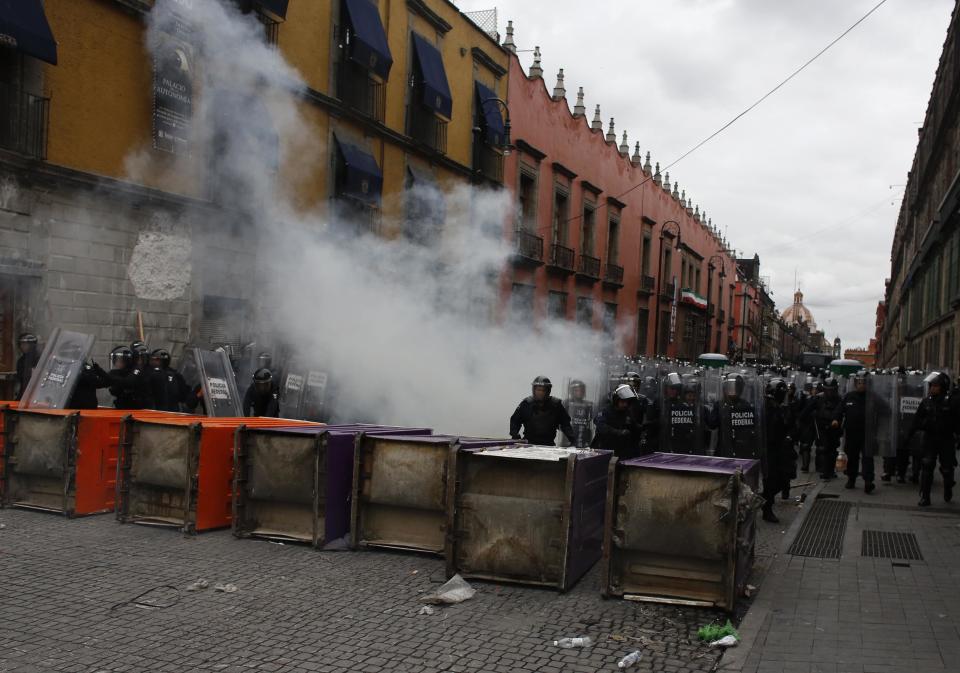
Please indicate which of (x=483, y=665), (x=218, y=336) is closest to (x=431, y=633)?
(x=483, y=665)

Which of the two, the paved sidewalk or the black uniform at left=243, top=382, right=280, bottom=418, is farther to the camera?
the black uniform at left=243, top=382, right=280, bottom=418

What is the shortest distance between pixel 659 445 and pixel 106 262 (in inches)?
309

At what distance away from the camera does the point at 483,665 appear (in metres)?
4.20

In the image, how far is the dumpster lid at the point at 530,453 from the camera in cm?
569

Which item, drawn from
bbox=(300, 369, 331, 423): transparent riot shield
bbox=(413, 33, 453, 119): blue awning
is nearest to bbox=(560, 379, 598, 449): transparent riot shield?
bbox=(300, 369, 331, 423): transparent riot shield

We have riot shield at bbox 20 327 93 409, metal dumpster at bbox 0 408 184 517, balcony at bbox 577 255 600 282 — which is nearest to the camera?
metal dumpster at bbox 0 408 184 517

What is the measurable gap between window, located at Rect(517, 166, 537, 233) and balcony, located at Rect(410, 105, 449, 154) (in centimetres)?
498

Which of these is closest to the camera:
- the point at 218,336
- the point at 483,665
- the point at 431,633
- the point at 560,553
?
the point at 483,665

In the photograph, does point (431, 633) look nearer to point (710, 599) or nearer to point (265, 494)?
point (710, 599)

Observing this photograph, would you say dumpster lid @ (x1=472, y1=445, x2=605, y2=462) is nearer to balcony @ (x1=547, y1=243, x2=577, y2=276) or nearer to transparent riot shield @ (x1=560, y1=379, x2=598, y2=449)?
transparent riot shield @ (x1=560, y1=379, x2=598, y2=449)

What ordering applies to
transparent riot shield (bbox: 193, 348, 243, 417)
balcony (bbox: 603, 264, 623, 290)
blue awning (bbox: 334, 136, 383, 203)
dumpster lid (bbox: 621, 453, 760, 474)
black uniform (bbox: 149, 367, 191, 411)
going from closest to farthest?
dumpster lid (bbox: 621, 453, 760, 474)
transparent riot shield (bbox: 193, 348, 243, 417)
black uniform (bbox: 149, 367, 191, 411)
blue awning (bbox: 334, 136, 383, 203)
balcony (bbox: 603, 264, 623, 290)

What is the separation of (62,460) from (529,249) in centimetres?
1747

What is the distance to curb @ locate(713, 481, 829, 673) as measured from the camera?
4.30 m

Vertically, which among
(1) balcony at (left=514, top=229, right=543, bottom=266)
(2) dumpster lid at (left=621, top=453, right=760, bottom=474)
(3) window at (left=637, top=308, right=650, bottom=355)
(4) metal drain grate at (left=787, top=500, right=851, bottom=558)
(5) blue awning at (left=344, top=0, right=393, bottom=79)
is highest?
(5) blue awning at (left=344, top=0, right=393, bottom=79)
